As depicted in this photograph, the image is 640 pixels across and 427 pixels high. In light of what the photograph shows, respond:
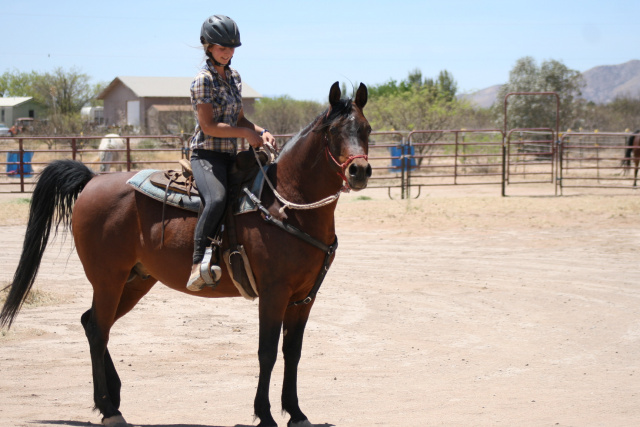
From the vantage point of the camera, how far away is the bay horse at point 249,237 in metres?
4.20

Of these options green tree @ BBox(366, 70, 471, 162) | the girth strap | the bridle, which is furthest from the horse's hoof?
green tree @ BBox(366, 70, 471, 162)

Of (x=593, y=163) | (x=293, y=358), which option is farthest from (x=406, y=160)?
(x=293, y=358)

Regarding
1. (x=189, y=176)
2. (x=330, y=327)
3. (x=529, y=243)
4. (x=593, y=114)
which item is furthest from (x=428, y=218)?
(x=593, y=114)

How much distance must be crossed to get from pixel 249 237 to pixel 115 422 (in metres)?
1.47

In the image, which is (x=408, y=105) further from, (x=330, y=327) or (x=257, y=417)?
(x=257, y=417)

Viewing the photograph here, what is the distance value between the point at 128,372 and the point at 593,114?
165 feet

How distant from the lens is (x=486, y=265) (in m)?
10.4

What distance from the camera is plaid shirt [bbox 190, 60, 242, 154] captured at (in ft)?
14.3

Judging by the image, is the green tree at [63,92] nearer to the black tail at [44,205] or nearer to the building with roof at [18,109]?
the building with roof at [18,109]

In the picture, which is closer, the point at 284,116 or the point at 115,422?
the point at 115,422

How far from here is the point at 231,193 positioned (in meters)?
4.45

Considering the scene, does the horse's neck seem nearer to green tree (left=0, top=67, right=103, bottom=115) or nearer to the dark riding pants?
the dark riding pants

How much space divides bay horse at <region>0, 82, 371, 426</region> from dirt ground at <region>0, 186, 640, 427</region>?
535 mm

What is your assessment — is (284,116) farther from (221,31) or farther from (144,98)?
(221,31)
